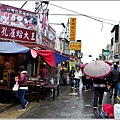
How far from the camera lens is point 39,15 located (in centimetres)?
1636

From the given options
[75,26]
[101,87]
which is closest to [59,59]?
[101,87]

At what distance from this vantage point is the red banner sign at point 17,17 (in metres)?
14.6

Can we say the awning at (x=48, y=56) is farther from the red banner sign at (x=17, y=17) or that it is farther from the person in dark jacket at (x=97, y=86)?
the red banner sign at (x=17, y=17)

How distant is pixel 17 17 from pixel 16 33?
3.51 ft

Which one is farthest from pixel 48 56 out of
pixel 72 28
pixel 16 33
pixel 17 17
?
pixel 72 28

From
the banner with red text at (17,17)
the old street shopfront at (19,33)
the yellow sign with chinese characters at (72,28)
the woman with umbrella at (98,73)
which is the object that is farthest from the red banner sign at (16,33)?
the yellow sign with chinese characters at (72,28)

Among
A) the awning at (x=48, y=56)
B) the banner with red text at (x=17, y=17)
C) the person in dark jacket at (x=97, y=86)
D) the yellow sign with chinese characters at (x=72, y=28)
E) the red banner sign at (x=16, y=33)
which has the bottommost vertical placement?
the person in dark jacket at (x=97, y=86)

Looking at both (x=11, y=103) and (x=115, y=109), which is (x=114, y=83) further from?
(x=115, y=109)

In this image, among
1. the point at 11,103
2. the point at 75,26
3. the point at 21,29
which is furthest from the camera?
the point at 75,26

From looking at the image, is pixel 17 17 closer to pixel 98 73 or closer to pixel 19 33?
pixel 19 33

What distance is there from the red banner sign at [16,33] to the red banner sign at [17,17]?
29cm

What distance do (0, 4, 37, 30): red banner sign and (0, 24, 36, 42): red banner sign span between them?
29cm

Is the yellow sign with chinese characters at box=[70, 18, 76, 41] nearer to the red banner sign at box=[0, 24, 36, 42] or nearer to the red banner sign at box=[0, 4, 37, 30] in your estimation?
the red banner sign at box=[0, 4, 37, 30]

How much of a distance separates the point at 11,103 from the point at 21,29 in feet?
19.1
